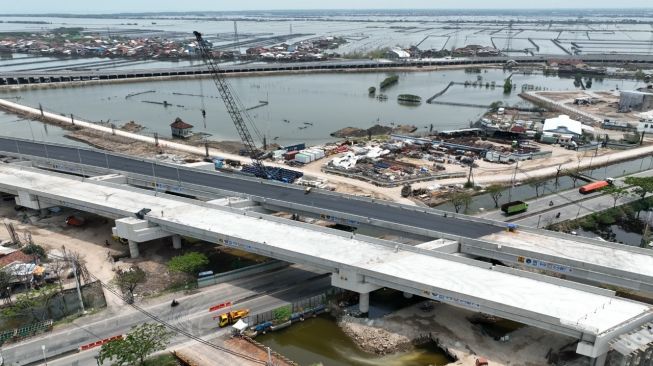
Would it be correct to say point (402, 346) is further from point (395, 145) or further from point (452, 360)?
point (395, 145)

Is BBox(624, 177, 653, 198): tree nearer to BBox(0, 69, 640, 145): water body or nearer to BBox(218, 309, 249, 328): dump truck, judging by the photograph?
BBox(0, 69, 640, 145): water body

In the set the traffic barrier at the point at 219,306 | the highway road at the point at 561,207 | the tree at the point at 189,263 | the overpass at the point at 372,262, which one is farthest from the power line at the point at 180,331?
the highway road at the point at 561,207

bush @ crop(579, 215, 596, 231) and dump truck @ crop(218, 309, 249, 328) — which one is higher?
dump truck @ crop(218, 309, 249, 328)

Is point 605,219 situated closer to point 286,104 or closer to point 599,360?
point 599,360

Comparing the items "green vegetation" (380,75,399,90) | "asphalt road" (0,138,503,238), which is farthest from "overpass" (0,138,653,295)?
"green vegetation" (380,75,399,90)

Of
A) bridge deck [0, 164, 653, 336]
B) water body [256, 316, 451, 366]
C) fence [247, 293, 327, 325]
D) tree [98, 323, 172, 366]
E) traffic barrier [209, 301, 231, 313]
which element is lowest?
water body [256, 316, 451, 366]

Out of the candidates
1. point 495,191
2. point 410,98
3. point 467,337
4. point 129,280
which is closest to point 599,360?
point 467,337
